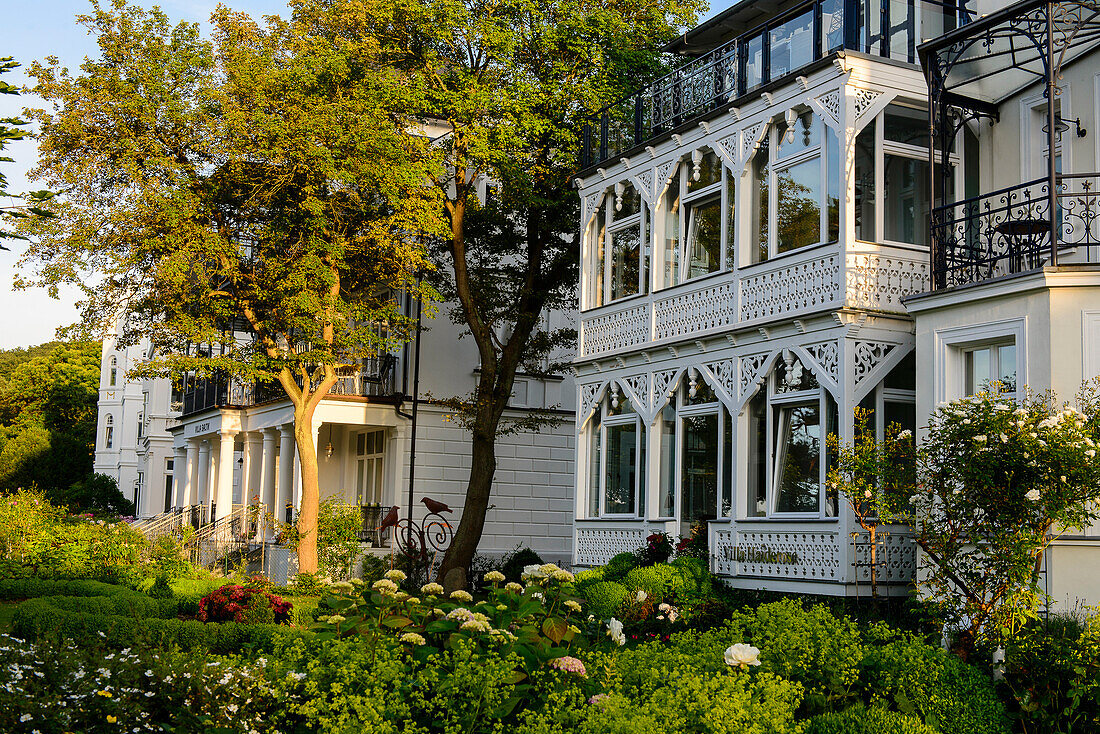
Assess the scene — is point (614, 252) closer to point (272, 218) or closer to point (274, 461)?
point (272, 218)

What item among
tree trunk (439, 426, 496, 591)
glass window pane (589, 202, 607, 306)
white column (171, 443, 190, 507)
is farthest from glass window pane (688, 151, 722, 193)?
white column (171, 443, 190, 507)

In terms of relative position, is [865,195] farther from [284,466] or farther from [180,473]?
[180,473]

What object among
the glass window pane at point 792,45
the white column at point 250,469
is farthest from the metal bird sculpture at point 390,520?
the glass window pane at point 792,45

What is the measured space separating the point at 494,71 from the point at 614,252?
19.5 feet

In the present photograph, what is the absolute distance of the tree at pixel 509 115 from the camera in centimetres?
2453

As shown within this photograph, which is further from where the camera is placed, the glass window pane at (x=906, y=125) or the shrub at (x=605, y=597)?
the glass window pane at (x=906, y=125)

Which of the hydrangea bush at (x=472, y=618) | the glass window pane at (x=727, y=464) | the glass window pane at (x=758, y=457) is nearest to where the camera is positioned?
the hydrangea bush at (x=472, y=618)

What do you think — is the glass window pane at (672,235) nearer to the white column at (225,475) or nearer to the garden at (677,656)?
the garden at (677,656)

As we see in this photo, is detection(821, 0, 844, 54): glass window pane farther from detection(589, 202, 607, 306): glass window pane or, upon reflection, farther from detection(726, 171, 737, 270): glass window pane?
detection(589, 202, 607, 306): glass window pane

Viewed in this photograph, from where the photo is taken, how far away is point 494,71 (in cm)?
2545

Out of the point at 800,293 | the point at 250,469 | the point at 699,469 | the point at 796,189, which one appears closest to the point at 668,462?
the point at 699,469

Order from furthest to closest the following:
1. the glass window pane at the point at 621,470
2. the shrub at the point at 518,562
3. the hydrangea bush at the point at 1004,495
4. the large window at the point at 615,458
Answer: the shrub at the point at 518,562
the glass window pane at the point at 621,470
the large window at the point at 615,458
the hydrangea bush at the point at 1004,495

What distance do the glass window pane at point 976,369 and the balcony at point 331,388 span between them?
16.0 meters

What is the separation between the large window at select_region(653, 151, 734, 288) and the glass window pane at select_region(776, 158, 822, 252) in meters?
1.37
